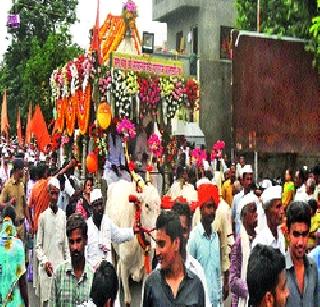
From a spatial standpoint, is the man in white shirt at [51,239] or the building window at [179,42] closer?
the man in white shirt at [51,239]

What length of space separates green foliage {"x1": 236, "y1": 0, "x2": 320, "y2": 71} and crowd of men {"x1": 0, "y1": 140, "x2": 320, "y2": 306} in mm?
8960

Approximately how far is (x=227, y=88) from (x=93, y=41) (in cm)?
1324

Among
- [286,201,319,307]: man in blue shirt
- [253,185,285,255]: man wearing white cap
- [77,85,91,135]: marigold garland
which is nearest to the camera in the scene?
[286,201,319,307]: man in blue shirt

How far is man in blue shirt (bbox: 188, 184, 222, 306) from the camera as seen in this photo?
6035 mm

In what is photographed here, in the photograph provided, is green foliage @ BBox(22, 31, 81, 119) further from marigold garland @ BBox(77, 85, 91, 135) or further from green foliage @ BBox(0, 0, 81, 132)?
marigold garland @ BBox(77, 85, 91, 135)

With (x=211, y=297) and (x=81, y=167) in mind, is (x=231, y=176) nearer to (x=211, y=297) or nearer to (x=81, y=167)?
(x=81, y=167)

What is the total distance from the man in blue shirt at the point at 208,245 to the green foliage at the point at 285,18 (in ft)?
41.1

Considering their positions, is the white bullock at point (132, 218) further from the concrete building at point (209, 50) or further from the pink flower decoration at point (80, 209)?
the concrete building at point (209, 50)

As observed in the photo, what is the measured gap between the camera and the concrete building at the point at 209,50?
25203 millimetres

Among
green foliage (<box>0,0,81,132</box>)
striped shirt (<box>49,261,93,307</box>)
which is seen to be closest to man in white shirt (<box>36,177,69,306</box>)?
striped shirt (<box>49,261,93,307</box>)

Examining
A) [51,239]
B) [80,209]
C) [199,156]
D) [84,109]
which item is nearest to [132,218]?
[80,209]

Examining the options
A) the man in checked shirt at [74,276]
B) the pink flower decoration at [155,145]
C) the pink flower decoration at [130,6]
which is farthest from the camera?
the pink flower decoration at [130,6]

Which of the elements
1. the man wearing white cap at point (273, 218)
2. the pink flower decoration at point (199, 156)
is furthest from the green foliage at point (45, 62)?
the man wearing white cap at point (273, 218)

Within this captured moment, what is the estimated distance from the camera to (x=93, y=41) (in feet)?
42.3
